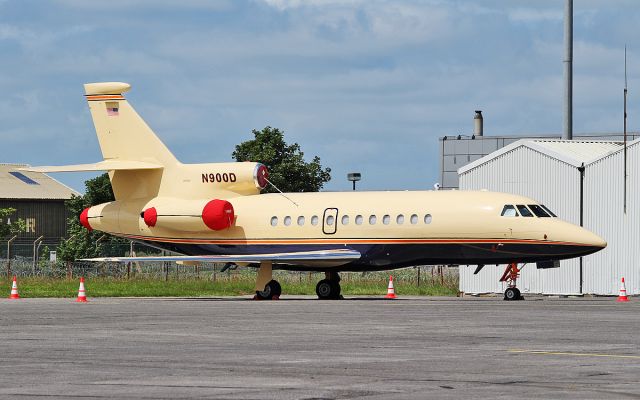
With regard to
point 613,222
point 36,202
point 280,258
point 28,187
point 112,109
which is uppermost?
point 112,109

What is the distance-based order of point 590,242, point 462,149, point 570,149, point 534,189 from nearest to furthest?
point 590,242, point 534,189, point 570,149, point 462,149

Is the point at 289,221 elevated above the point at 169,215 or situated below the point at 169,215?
below

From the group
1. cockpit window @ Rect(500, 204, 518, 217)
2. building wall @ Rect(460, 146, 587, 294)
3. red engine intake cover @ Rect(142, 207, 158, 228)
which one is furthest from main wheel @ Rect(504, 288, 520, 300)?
red engine intake cover @ Rect(142, 207, 158, 228)

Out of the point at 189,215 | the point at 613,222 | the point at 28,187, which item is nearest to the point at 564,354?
the point at 189,215

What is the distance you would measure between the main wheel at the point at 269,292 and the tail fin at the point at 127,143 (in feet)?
19.9

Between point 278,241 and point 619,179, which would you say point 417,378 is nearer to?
point 278,241

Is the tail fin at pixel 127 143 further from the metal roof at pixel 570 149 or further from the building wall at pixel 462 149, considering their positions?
the building wall at pixel 462 149

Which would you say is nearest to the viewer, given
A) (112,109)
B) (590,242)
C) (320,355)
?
(320,355)

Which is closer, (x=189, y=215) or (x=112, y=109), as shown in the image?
(x=189, y=215)

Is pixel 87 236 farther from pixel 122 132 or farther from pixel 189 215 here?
pixel 189 215

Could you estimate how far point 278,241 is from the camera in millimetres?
42531

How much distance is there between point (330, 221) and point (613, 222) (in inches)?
533

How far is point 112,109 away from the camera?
45.3 metres

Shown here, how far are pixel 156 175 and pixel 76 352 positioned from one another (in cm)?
2705
